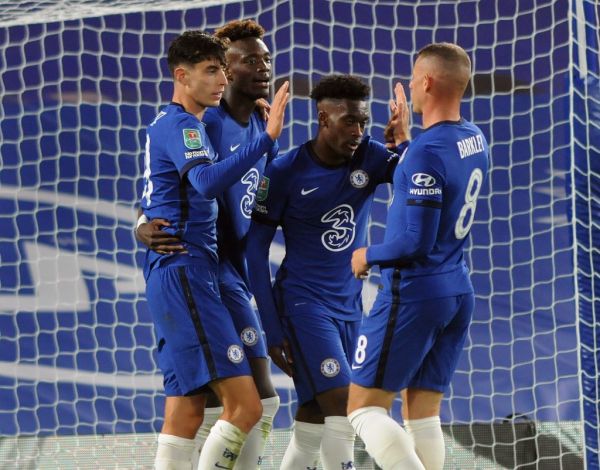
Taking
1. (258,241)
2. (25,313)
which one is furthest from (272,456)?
(258,241)

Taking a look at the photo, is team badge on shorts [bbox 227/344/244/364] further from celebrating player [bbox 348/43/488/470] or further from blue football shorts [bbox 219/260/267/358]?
celebrating player [bbox 348/43/488/470]

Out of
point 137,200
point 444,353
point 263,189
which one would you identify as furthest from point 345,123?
point 137,200

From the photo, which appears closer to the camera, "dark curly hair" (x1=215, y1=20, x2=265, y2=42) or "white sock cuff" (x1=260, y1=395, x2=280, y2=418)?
Answer: "white sock cuff" (x1=260, y1=395, x2=280, y2=418)

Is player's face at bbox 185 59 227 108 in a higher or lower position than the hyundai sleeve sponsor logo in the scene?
higher

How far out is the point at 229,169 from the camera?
313cm

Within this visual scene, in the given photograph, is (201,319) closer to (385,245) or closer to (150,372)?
(385,245)

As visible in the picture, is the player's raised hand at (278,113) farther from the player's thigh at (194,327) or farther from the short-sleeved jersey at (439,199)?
the player's thigh at (194,327)

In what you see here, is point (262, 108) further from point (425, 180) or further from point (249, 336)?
point (425, 180)

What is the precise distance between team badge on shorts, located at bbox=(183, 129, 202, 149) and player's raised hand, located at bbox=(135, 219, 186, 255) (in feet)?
0.91

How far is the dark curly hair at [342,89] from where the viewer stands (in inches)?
139

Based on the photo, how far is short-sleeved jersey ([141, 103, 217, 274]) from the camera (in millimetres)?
3252

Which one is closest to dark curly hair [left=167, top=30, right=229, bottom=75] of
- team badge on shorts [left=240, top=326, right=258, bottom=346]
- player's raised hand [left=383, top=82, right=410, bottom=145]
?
player's raised hand [left=383, top=82, right=410, bottom=145]

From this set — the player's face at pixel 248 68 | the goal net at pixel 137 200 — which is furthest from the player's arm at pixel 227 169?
the goal net at pixel 137 200

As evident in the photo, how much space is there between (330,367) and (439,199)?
779 millimetres
